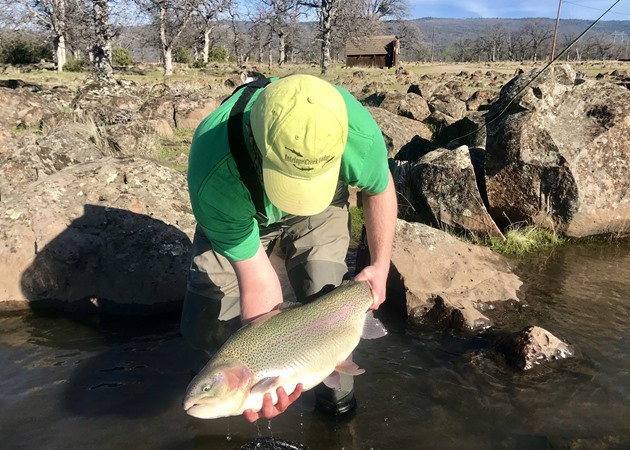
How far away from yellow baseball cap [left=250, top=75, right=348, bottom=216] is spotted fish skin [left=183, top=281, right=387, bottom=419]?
0.81 metres

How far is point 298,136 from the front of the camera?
219cm

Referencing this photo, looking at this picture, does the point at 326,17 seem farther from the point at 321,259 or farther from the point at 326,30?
the point at 321,259

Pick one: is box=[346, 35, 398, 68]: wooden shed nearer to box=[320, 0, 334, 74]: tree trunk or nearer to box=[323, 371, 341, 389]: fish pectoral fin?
box=[320, 0, 334, 74]: tree trunk

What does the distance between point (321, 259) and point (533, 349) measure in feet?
6.39

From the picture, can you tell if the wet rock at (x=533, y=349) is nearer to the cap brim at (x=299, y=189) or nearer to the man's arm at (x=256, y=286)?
the man's arm at (x=256, y=286)

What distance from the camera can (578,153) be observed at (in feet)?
22.9

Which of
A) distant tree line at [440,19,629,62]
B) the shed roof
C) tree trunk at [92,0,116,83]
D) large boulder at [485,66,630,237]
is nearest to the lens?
large boulder at [485,66,630,237]

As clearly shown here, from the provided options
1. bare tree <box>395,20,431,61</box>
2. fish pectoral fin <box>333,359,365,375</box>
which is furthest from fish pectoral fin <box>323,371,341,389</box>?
bare tree <box>395,20,431,61</box>

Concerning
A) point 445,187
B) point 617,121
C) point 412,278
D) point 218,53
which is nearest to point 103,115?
point 445,187

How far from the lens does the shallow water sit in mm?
3652

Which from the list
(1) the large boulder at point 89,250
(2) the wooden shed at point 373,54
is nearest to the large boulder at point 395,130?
(1) the large boulder at point 89,250

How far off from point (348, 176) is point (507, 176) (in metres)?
4.81

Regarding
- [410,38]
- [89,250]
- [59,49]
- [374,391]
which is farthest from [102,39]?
[410,38]

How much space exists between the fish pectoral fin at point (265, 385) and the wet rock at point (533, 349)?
7.83ft
